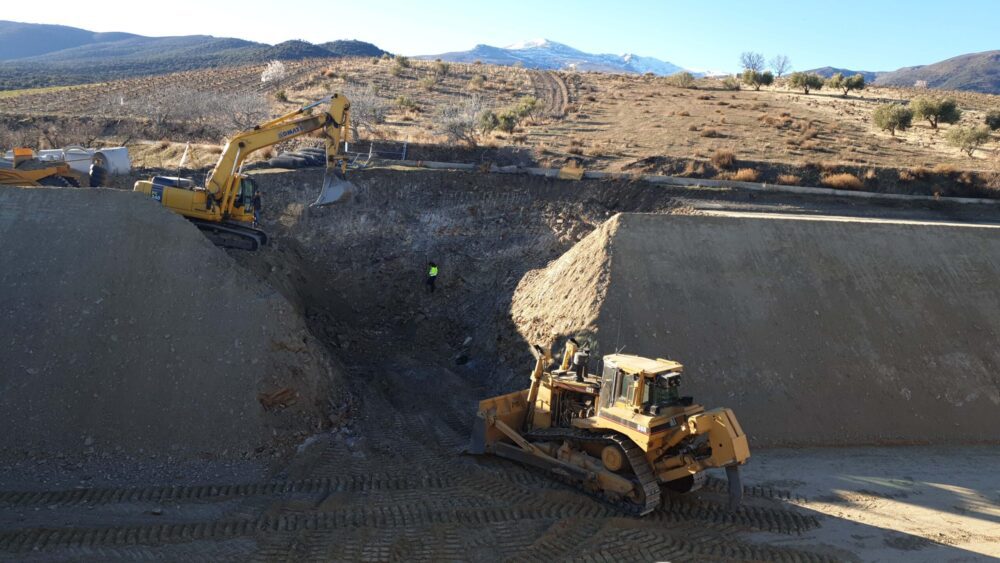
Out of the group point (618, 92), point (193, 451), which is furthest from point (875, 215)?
point (618, 92)

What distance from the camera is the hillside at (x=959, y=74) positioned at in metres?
131

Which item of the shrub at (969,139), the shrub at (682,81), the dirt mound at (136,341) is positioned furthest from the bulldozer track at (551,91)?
the dirt mound at (136,341)

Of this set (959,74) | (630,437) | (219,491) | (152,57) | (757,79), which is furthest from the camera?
(959,74)

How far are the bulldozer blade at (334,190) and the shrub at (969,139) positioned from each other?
26.1 meters

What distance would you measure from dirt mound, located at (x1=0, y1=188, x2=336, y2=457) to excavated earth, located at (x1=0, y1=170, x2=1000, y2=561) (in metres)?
0.09

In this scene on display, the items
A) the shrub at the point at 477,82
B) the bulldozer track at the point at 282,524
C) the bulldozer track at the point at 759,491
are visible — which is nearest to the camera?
the bulldozer track at the point at 282,524

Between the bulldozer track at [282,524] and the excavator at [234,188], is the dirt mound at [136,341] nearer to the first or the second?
the bulldozer track at [282,524]

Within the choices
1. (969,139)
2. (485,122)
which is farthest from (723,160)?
(969,139)

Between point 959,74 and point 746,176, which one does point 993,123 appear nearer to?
point 746,176

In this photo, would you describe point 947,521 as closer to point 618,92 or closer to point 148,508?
point 148,508

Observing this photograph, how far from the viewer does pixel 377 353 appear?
1798cm

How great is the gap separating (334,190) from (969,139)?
2700 cm

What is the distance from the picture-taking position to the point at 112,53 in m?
112

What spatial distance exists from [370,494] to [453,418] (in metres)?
3.69
